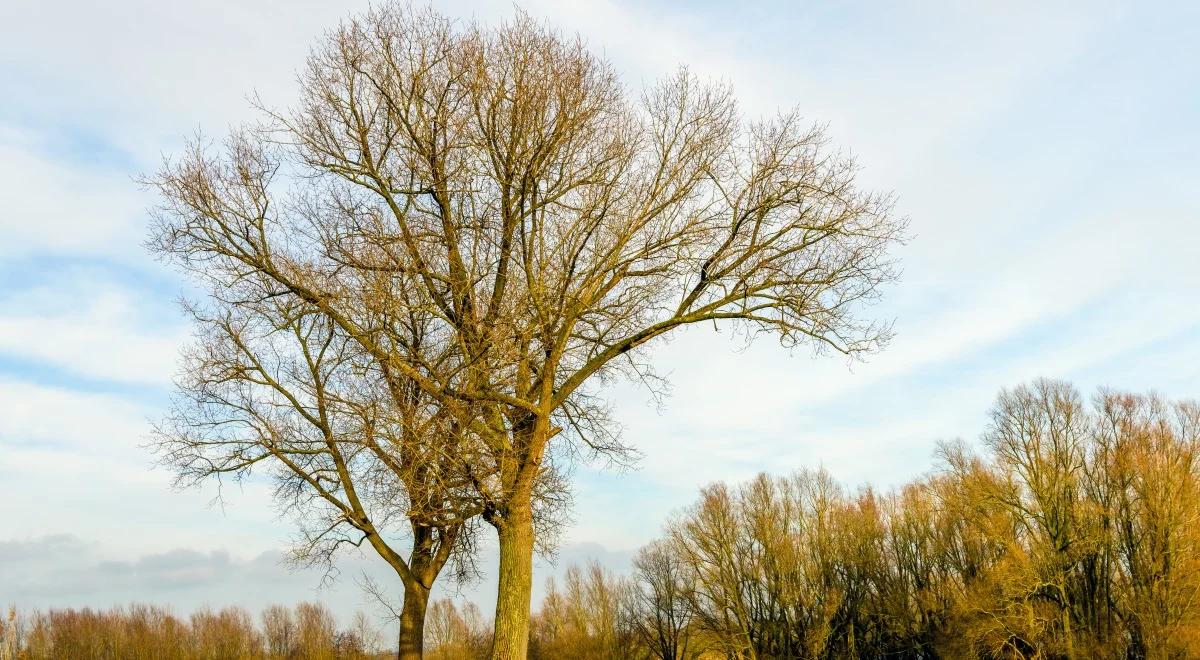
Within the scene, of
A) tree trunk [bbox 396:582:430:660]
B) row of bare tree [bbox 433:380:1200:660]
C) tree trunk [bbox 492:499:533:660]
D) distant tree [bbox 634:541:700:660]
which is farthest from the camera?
distant tree [bbox 634:541:700:660]

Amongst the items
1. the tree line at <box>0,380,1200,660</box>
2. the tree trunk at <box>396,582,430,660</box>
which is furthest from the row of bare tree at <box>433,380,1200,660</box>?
the tree trunk at <box>396,582,430,660</box>

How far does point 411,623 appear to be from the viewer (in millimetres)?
17219

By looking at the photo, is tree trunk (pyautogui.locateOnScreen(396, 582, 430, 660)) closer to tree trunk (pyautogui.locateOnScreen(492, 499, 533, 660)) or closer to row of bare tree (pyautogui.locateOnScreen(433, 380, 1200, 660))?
tree trunk (pyautogui.locateOnScreen(492, 499, 533, 660))

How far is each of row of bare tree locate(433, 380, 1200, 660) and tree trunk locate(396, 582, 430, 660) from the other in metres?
28.2

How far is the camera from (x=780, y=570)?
162 ft

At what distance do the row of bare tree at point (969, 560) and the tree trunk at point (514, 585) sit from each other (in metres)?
30.4

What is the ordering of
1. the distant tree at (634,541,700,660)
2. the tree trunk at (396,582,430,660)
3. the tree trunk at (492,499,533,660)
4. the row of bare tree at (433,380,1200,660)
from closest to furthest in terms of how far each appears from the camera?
the tree trunk at (492,499,533,660), the tree trunk at (396,582,430,660), the row of bare tree at (433,380,1200,660), the distant tree at (634,541,700,660)

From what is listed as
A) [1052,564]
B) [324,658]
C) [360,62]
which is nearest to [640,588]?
[324,658]

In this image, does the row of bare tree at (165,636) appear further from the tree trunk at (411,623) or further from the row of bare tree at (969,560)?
the tree trunk at (411,623)

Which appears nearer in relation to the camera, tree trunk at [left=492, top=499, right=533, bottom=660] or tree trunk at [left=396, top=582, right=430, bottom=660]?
tree trunk at [left=492, top=499, right=533, bottom=660]

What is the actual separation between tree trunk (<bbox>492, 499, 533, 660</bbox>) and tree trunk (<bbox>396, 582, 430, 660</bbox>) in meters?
4.91

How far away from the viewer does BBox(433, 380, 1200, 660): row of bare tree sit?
37281mm

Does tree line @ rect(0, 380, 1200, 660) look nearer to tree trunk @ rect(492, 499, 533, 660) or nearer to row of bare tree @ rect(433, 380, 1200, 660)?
row of bare tree @ rect(433, 380, 1200, 660)

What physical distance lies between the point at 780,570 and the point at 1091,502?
1605 cm
